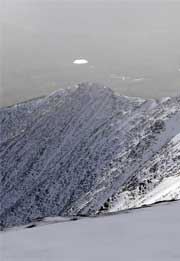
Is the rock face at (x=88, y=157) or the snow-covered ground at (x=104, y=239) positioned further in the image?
the rock face at (x=88, y=157)

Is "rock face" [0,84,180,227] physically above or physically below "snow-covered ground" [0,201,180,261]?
below

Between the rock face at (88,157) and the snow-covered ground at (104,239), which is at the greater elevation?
the snow-covered ground at (104,239)

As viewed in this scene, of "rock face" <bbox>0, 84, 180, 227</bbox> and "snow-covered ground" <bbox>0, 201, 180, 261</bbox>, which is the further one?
"rock face" <bbox>0, 84, 180, 227</bbox>

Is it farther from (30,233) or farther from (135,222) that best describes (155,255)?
(30,233)

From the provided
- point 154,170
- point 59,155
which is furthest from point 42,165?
point 154,170
